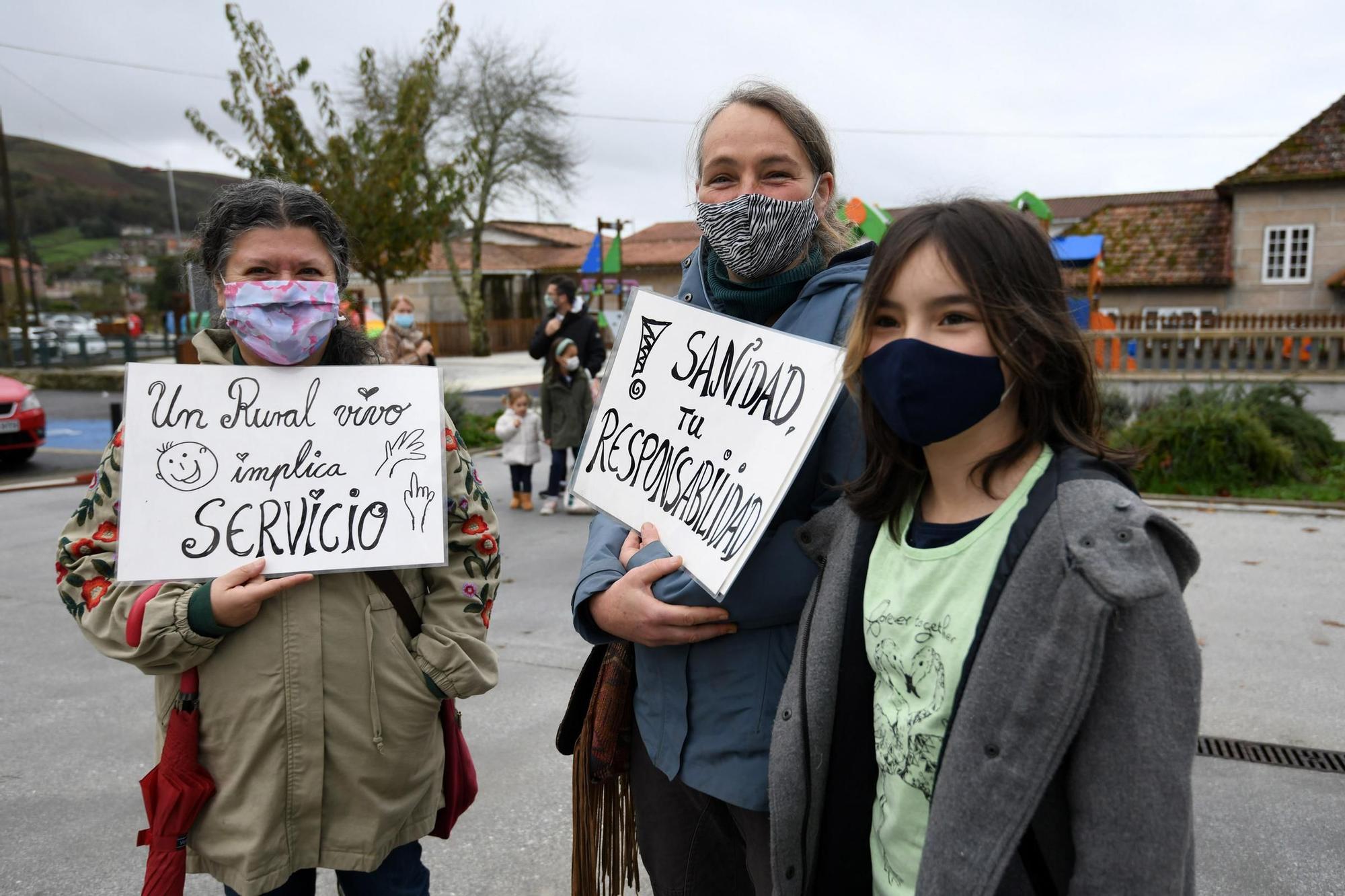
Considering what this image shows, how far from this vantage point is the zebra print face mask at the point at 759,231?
1.79m

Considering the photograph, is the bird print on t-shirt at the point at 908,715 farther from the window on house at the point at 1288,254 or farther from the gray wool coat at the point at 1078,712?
the window on house at the point at 1288,254

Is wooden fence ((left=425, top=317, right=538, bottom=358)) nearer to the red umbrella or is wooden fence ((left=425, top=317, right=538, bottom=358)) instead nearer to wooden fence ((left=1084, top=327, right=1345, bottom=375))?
wooden fence ((left=1084, top=327, right=1345, bottom=375))

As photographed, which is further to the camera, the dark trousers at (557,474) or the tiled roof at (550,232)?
the tiled roof at (550,232)

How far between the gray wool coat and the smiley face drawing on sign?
1.53m

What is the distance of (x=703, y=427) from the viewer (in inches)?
70.7

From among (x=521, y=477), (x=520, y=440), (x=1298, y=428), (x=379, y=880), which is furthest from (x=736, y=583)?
(x=1298, y=428)

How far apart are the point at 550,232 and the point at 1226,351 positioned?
43.5m

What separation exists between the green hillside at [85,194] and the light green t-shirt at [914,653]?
101152 mm

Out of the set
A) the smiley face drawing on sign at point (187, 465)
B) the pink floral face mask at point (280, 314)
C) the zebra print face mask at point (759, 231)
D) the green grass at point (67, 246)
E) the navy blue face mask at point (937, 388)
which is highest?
the green grass at point (67, 246)

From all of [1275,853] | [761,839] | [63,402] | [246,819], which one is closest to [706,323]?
[761,839]

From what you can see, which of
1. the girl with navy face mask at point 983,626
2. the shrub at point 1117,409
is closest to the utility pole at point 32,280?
the shrub at point 1117,409

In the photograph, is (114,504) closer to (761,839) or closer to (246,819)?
(246,819)

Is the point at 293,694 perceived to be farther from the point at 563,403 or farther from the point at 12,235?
the point at 12,235

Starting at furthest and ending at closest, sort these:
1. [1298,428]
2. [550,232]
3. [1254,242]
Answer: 1. [550,232]
2. [1254,242]
3. [1298,428]
